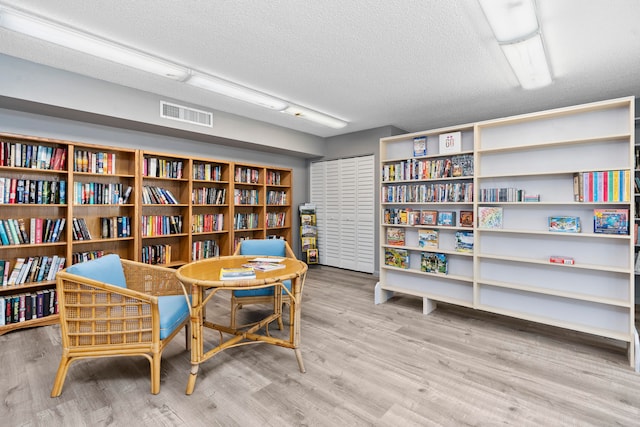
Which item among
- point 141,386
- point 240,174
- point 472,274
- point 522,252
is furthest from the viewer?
point 240,174

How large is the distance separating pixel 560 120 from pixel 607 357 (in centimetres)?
210

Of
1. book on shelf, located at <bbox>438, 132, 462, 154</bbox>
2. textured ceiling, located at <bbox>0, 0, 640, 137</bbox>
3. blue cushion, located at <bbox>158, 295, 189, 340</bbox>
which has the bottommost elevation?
blue cushion, located at <bbox>158, 295, 189, 340</bbox>

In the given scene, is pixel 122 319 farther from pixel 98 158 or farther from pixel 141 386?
pixel 98 158

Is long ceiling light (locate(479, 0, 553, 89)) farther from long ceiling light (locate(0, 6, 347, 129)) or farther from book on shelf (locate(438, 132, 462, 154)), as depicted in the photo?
long ceiling light (locate(0, 6, 347, 129))

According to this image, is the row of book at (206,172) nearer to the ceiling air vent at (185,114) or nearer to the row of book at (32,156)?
the ceiling air vent at (185,114)

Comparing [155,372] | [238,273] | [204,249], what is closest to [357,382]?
[238,273]

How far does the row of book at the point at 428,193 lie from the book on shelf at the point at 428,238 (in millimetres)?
374

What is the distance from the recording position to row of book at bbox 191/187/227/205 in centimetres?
439

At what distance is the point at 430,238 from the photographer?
3.55 m

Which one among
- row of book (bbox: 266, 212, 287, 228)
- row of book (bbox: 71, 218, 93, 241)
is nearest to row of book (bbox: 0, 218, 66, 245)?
row of book (bbox: 71, 218, 93, 241)

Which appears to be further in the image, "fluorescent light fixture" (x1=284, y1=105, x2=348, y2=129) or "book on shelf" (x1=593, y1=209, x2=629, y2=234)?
"fluorescent light fixture" (x1=284, y1=105, x2=348, y2=129)

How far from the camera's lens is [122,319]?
1.89 m

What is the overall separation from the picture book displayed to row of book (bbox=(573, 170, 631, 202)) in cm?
133

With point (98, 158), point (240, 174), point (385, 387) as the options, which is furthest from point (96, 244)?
point (385, 387)
